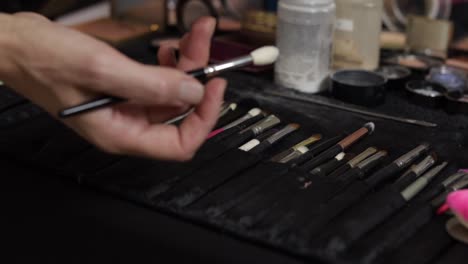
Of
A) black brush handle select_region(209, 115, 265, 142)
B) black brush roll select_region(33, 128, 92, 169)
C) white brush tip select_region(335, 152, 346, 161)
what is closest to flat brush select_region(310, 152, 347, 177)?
white brush tip select_region(335, 152, 346, 161)

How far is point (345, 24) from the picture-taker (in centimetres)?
85

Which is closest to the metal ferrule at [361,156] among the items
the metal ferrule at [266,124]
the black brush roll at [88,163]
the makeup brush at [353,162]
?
the makeup brush at [353,162]

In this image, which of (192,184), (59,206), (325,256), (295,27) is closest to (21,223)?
(59,206)

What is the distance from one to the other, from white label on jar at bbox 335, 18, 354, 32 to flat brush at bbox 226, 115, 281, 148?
0.19 metres

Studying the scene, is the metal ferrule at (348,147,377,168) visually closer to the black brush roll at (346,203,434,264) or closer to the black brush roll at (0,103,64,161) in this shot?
the black brush roll at (346,203,434,264)

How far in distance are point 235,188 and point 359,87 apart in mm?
258

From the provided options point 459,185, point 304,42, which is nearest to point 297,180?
point 459,185

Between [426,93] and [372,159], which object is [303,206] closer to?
[372,159]

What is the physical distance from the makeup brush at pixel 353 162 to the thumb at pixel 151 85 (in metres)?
0.16

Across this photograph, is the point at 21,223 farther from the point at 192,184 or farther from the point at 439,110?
the point at 439,110

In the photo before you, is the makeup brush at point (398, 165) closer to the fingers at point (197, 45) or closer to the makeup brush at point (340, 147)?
the makeup brush at point (340, 147)

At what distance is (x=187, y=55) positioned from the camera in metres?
0.64

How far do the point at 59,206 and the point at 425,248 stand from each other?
300mm

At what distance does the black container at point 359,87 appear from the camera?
0.79 metres
